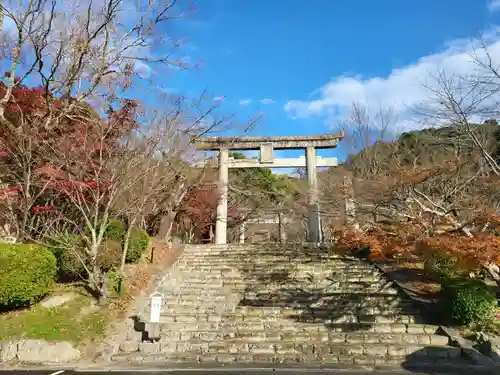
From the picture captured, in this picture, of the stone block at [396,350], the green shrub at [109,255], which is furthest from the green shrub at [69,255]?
the stone block at [396,350]

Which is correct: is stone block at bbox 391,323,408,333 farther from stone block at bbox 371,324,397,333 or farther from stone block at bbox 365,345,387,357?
stone block at bbox 365,345,387,357

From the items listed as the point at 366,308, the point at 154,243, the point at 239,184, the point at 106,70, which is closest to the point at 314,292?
the point at 366,308

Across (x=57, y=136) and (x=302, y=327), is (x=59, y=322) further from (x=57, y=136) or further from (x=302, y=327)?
(x=57, y=136)

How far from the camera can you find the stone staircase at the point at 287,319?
337 inches

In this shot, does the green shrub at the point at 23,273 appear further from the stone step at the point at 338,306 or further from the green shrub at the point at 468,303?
the green shrub at the point at 468,303

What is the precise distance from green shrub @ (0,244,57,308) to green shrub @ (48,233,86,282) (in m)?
0.63

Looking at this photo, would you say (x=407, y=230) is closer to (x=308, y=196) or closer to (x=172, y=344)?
(x=172, y=344)

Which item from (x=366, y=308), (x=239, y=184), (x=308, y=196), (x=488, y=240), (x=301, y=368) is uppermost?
(x=239, y=184)

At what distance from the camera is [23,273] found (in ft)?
32.7

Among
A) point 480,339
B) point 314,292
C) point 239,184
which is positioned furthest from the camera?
point 239,184

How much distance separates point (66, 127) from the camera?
14.3 m

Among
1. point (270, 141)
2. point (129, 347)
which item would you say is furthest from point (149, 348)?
point (270, 141)

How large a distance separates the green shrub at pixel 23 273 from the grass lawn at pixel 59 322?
409mm

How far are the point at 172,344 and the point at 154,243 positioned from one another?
28.8 ft
